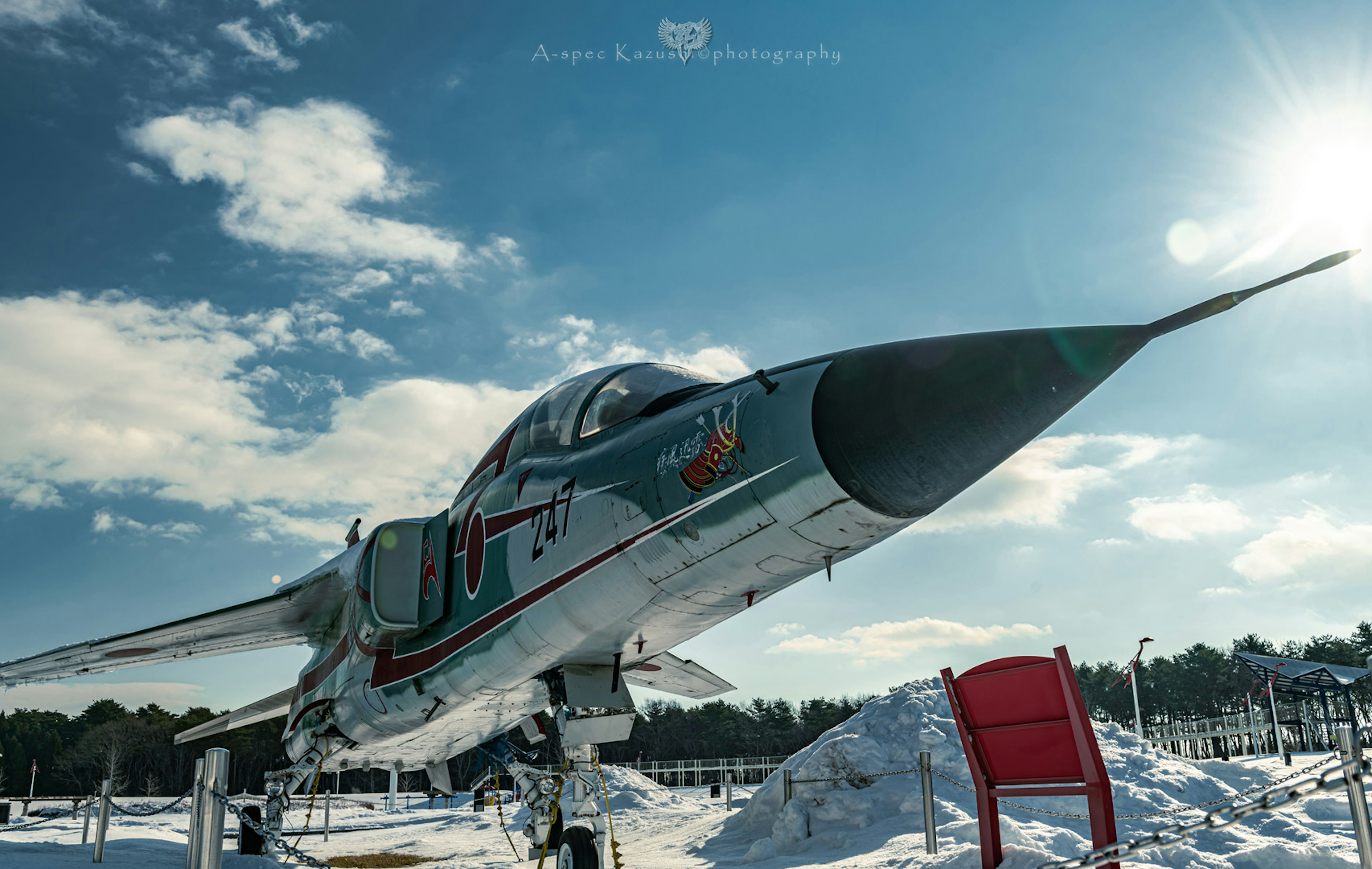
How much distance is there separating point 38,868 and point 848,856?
768 centimetres

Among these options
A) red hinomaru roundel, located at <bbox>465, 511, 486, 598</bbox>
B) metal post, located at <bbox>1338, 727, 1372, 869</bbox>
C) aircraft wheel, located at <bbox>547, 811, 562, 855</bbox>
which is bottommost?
aircraft wheel, located at <bbox>547, 811, 562, 855</bbox>

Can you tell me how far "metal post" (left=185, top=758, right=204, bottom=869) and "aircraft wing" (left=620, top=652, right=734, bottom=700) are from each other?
6.32m

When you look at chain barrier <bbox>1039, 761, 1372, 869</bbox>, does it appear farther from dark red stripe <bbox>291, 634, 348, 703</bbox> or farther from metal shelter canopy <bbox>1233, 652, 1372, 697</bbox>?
metal shelter canopy <bbox>1233, 652, 1372, 697</bbox>

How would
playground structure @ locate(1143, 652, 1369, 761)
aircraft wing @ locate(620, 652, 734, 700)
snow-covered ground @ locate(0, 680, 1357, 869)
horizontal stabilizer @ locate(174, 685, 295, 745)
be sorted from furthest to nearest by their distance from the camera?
playground structure @ locate(1143, 652, 1369, 761) → horizontal stabilizer @ locate(174, 685, 295, 745) → aircraft wing @ locate(620, 652, 734, 700) → snow-covered ground @ locate(0, 680, 1357, 869)

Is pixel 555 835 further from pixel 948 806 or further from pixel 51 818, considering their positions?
pixel 51 818

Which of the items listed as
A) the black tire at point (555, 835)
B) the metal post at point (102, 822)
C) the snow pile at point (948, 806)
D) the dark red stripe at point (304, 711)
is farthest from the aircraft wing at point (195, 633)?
the snow pile at point (948, 806)

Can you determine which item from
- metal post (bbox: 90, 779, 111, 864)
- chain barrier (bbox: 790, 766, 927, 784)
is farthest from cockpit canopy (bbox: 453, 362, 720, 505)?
chain barrier (bbox: 790, 766, 927, 784)

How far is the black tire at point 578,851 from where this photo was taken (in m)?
5.34

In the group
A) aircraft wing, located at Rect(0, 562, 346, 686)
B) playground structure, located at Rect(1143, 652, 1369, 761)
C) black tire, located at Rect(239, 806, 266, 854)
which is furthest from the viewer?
playground structure, located at Rect(1143, 652, 1369, 761)

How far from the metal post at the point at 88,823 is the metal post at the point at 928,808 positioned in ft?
30.4

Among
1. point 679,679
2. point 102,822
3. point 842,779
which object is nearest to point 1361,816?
point 842,779

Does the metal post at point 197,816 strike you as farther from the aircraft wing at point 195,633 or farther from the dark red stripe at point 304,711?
the aircraft wing at point 195,633

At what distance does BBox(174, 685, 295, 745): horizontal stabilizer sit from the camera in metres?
13.0

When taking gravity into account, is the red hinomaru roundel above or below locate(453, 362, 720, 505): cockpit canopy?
below
